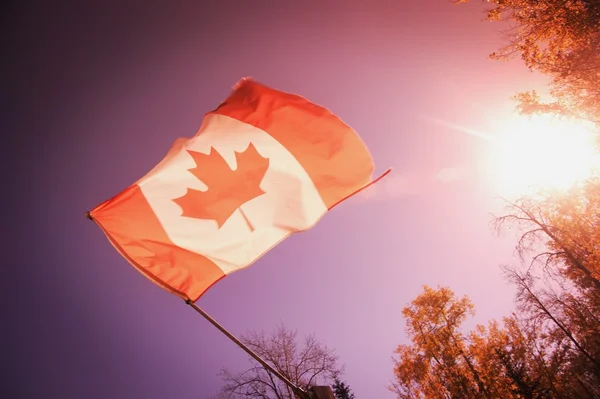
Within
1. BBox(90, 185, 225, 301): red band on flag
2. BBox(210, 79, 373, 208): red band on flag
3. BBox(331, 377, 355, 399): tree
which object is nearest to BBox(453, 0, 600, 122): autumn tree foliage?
BBox(210, 79, 373, 208): red band on flag

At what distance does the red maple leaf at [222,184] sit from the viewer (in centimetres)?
436

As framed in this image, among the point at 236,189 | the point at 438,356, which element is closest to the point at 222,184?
the point at 236,189

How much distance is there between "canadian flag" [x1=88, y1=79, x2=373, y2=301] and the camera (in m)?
3.89

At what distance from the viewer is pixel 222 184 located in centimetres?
453

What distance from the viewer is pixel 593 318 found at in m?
20.9

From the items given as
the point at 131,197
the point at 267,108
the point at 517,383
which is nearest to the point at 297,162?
the point at 267,108

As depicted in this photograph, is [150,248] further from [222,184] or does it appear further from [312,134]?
[312,134]

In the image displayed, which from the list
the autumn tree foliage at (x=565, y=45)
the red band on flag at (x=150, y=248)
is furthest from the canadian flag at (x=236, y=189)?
the autumn tree foliage at (x=565, y=45)

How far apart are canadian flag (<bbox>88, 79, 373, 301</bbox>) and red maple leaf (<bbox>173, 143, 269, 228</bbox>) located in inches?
0.6

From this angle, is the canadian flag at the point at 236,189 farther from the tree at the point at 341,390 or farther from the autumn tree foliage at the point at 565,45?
the tree at the point at 341,390

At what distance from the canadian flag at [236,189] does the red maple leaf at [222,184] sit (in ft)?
0.05

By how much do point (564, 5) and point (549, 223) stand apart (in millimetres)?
11830

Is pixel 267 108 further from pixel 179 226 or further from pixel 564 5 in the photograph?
pixel 564 5

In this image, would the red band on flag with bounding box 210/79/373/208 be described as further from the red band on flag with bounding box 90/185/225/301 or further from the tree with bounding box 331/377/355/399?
the tree with bounding box 331/377/355/399
